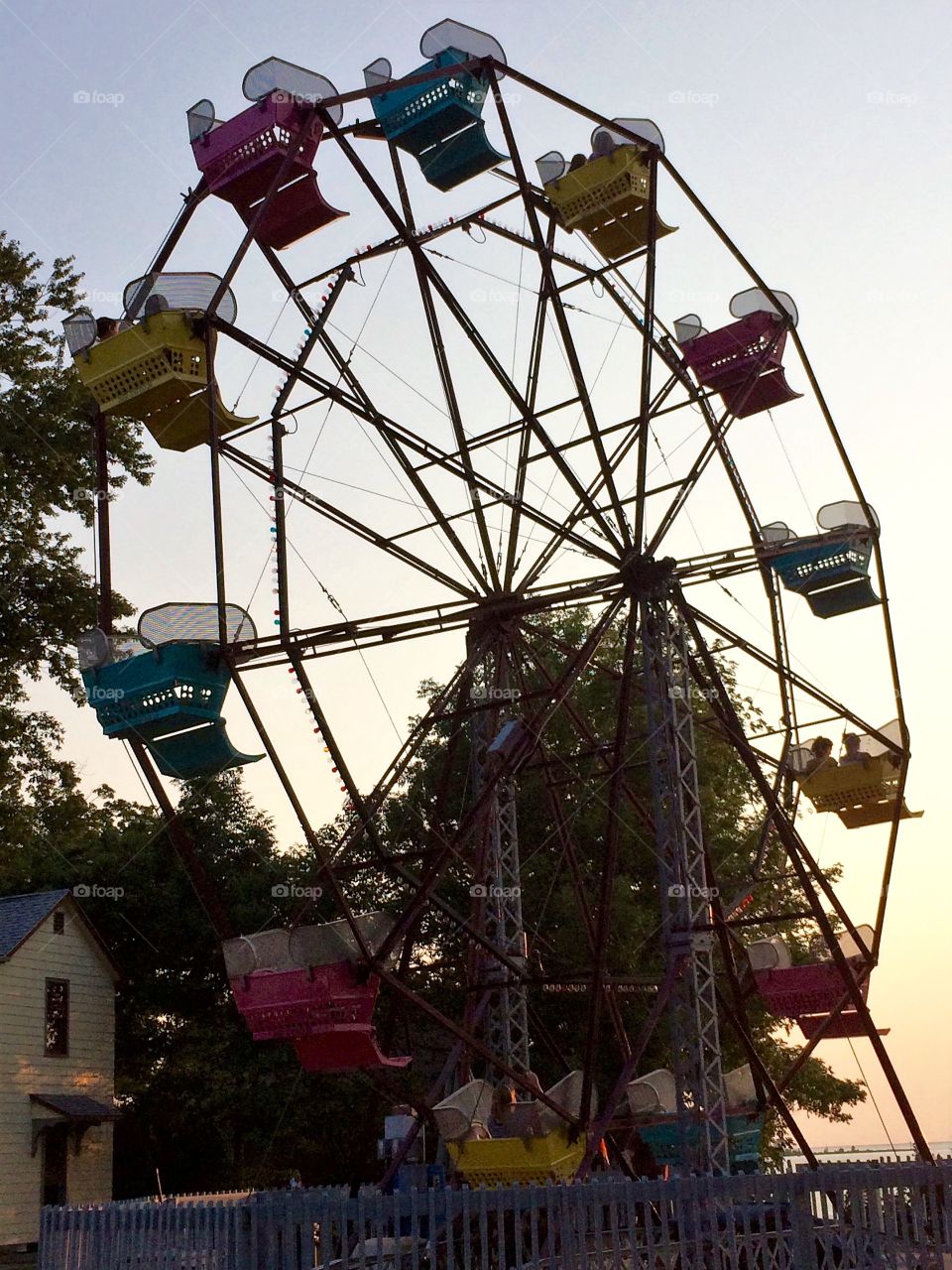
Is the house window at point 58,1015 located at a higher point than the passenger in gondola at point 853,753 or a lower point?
lower

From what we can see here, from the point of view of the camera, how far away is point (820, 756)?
21500 mm

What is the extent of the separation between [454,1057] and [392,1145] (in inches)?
110

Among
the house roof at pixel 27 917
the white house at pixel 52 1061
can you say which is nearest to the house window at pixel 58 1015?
the white house at pixel 52 1061

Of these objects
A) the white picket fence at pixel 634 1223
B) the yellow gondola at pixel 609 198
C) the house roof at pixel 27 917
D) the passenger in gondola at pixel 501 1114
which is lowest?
the white picket fence at pixel 634 1223

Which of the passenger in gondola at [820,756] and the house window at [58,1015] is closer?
the passenger in gondola at [820,756]

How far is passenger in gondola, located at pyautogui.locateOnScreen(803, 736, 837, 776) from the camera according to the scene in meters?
21.4

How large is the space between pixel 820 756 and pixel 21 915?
1607 cm

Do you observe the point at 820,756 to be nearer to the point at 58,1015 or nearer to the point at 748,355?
the point at 748,355

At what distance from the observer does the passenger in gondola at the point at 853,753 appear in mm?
21031

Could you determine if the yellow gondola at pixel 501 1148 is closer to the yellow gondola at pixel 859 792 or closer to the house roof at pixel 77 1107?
the yellow gondola at pixel 859 792

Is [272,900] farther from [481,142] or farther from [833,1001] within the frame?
[481,142]

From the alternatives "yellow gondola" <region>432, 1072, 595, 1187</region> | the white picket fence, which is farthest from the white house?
the white picket fence

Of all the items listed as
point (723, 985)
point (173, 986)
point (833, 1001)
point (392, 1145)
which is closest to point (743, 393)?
point (833, 1001)

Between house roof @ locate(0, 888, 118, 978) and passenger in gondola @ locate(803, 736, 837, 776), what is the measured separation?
1511cm
